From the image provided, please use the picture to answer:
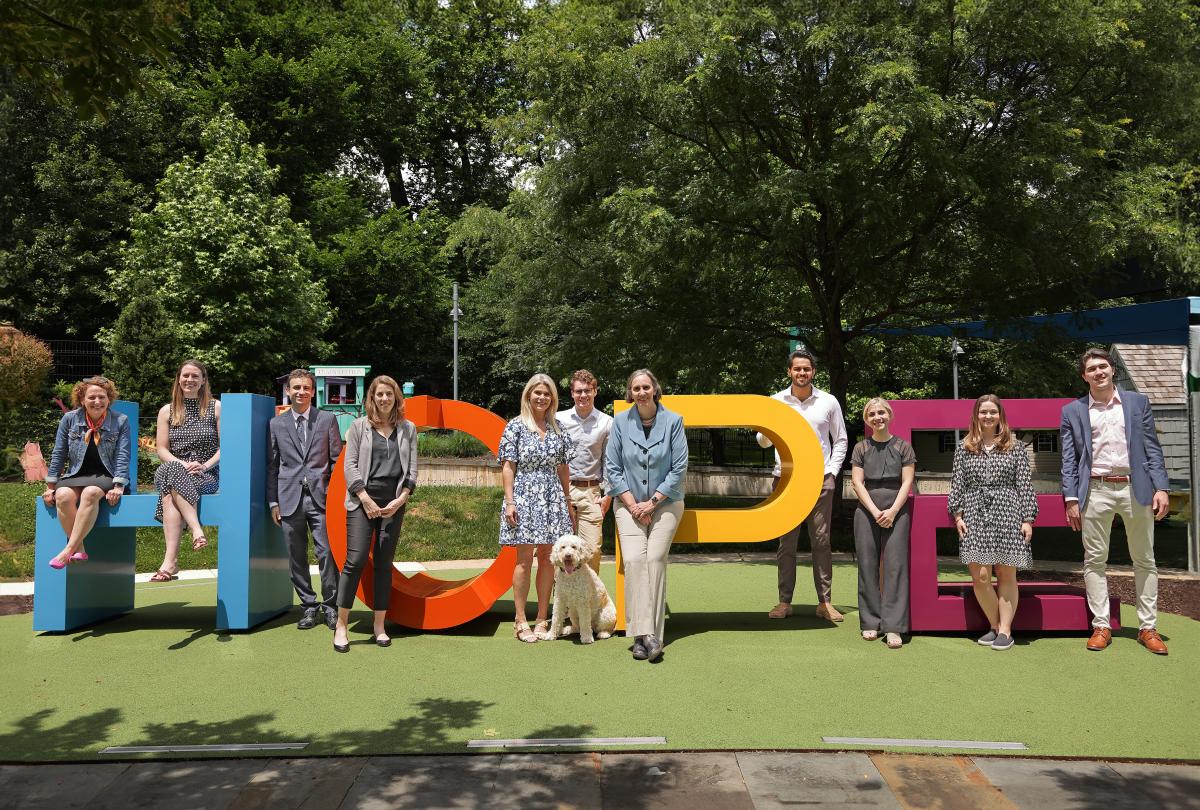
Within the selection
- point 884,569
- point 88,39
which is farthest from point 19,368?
point 884,569

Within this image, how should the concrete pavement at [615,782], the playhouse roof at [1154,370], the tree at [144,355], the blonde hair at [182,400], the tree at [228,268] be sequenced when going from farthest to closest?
the tree at [228,268]
the tree at [144,355]
the playhouse roof at [1154,370]
the blonde hair at [182,400]
the concrete pavement at [615,782]

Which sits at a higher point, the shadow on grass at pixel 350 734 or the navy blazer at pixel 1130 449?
the navy blazer at pixel 1130 449

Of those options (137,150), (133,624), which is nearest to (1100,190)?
(133,624)

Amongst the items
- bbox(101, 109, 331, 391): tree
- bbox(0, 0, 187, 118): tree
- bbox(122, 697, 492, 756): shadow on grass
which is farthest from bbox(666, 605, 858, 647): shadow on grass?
bbox(101, 109, 331, 391): tree

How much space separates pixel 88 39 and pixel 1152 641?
779cm

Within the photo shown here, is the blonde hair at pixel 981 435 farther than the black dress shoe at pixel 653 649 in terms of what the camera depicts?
Yes

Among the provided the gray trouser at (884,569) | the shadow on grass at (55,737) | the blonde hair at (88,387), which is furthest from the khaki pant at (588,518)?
the blonde hair at (88,387)

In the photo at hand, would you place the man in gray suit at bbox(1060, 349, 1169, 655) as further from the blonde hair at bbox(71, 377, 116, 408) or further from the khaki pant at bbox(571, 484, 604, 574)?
the blonde hair at bbox(71, 377, 116, 408)

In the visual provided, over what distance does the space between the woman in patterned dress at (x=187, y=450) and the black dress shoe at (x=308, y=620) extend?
106 centimetres

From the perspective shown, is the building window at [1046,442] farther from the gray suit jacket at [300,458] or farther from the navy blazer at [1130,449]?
the gray suit jacket at [300,458]

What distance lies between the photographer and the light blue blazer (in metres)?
6.91

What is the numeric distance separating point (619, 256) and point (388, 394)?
7010 millimetres

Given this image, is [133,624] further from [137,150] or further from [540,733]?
[137,150]

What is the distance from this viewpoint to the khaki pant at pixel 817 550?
7.85m
